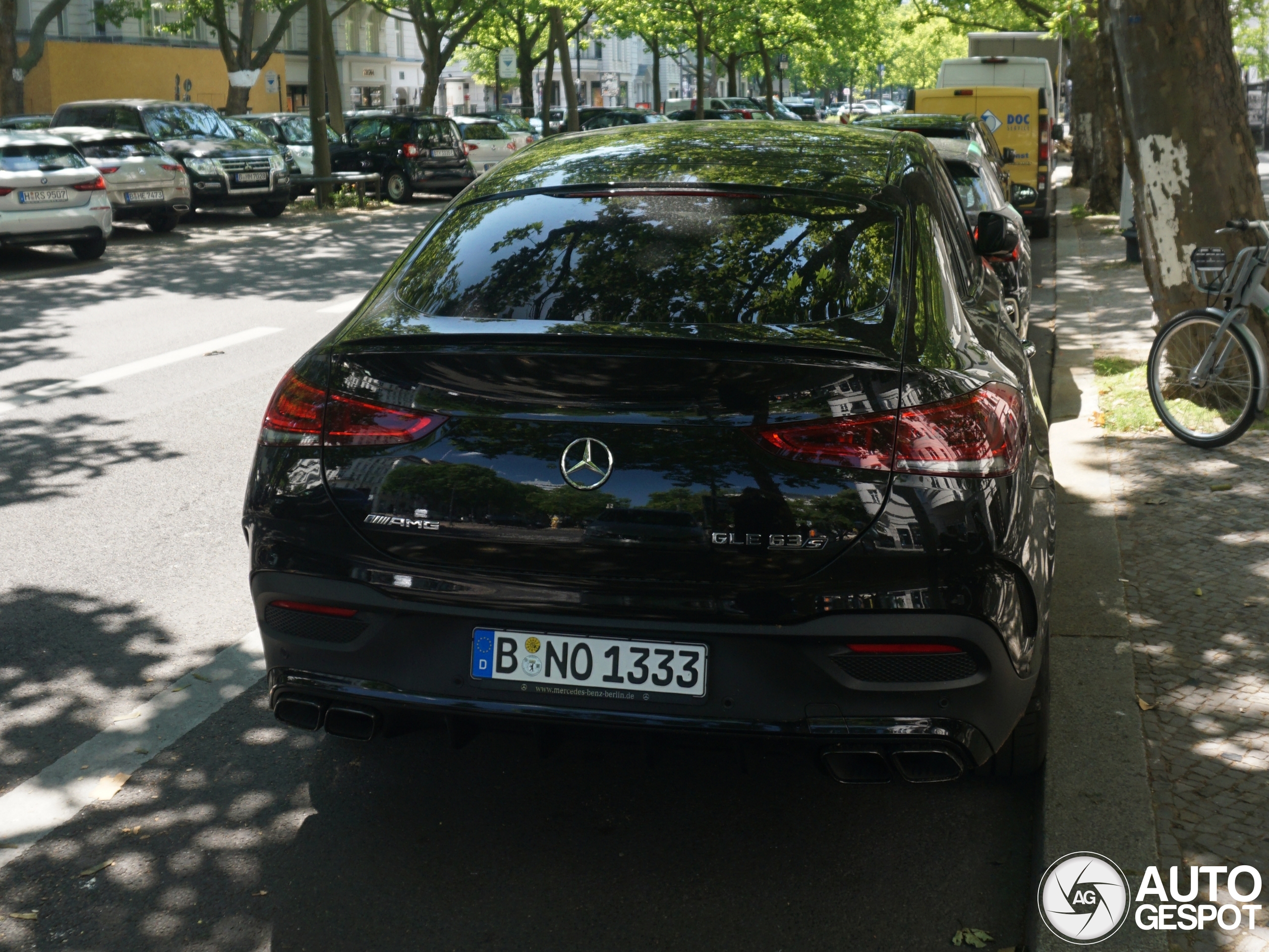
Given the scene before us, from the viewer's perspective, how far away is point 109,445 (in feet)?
26.2

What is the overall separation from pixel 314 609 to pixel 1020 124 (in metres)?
18.6

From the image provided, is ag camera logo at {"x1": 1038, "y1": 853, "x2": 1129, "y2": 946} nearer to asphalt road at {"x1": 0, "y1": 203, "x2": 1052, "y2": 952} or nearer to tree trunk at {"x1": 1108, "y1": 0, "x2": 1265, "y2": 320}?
asphalt road at {"x1": 0, "y1": 203, "x2": 1052, "y2": 952}

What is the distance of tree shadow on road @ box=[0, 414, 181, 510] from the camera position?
7098 mm

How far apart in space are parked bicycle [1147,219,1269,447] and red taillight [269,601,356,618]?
515 cm

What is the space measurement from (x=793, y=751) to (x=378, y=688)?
96 centimetres

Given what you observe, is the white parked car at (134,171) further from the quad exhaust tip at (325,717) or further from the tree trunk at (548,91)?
the tree trunk at (548,91)

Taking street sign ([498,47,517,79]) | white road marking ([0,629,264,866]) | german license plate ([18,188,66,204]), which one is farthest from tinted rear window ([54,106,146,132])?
street sign ([498,47,517,79])

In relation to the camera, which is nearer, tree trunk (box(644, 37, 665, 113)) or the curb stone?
the curb stone

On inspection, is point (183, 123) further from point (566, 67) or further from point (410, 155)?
point (566, 67)

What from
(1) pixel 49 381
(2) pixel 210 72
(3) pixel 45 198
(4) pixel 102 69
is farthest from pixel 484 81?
(1) pixel 49 381

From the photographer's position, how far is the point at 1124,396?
8219mm

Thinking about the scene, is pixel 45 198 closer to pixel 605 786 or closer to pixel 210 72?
pixel 605 786

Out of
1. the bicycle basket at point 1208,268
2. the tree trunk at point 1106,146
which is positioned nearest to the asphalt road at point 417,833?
the bicycle basket at point 1208,268

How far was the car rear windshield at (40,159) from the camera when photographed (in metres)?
16.6
